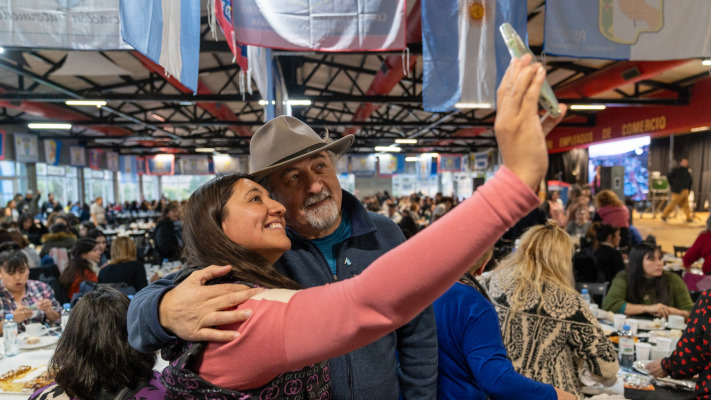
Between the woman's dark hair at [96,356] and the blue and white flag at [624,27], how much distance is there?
4007 millimetres

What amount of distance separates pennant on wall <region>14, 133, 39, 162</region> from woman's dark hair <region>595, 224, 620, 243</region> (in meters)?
17.0

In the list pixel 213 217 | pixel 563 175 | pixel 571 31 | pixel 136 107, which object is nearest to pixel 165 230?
pixel 571 31

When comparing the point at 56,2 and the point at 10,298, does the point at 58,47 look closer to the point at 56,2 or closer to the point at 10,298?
the point at 56,2

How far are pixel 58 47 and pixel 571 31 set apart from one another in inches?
159

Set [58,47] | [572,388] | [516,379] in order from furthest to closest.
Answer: [58,47], [572,388], [516,379]

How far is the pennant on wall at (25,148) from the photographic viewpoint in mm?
14781

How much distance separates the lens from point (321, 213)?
4.83 ft

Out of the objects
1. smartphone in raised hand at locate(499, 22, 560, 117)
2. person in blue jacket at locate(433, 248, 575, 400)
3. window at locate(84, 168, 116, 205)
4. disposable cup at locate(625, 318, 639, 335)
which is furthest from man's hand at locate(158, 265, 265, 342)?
window at locate(84, 168, 116, 205)

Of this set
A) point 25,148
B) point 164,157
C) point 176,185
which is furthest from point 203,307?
point 176,185

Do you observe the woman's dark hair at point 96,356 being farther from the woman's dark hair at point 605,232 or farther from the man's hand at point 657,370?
the woman's dark hair at point 605,232

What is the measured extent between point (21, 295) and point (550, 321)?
4.19m

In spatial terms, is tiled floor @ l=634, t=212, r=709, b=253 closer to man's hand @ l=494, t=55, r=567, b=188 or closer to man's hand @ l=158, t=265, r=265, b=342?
man's hand @ l=494, t=55, r=567, b=188

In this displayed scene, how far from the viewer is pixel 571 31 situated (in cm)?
409

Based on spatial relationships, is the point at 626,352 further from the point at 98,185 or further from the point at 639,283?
the point at 98,185
